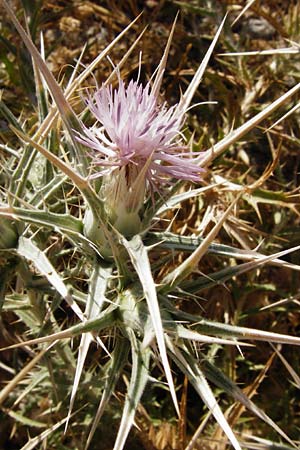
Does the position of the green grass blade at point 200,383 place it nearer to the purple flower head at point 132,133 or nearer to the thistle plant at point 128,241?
the thistle plant at point 128,241

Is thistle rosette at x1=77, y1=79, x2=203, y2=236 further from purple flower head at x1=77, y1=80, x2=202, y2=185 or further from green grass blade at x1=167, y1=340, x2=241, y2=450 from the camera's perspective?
green grass blade at x1=167, y1=340, x2=241, y2=450

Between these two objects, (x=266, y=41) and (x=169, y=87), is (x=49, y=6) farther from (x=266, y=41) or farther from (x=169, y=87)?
(x=266, y=41)

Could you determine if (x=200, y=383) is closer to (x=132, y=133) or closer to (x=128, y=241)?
(x=128, y=241)

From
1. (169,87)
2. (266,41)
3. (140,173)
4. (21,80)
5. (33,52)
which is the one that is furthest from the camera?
(266,41)

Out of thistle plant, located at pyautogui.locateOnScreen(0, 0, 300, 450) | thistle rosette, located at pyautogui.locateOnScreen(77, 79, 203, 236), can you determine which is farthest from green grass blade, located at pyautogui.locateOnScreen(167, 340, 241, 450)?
thistle rosette, located at pyautogui.locateOnScreen(77, 79, 203, 236)

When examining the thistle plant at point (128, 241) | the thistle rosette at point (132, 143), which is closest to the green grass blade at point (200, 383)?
the thistle plant at point (128, 241)

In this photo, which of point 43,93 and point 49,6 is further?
point 49,6

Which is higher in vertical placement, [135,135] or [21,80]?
[135,135]

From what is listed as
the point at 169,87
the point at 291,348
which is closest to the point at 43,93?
the point at 169,87
